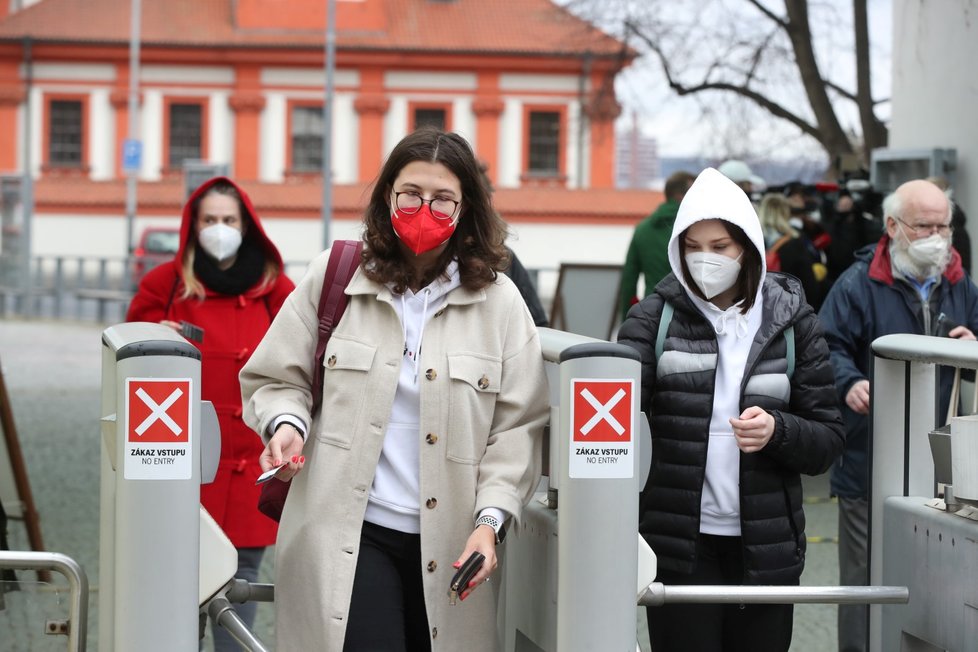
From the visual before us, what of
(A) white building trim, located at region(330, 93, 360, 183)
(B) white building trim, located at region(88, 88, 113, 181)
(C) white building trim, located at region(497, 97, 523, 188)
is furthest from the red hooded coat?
(B) white building trim, located at region(88, 88, 113, 181)

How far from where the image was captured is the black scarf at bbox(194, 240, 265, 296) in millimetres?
5199

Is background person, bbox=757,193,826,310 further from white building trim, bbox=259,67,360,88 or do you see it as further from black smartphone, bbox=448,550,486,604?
white building trim, bbox=259,67,360,88

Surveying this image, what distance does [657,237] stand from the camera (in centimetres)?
920

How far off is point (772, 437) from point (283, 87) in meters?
46.3

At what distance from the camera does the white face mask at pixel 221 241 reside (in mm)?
5191

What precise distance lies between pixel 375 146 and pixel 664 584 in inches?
1783

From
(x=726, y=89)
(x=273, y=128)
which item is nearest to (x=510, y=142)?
(x=273, y=128)

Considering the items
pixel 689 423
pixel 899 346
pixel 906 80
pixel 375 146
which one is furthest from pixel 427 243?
pixel 375 146

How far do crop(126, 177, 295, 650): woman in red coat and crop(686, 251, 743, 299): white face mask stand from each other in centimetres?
180

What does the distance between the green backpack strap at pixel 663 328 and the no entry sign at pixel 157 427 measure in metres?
1.23

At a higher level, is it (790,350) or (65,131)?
(65,131)

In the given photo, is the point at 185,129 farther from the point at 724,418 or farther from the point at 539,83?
the point at 724,418

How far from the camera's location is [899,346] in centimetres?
401

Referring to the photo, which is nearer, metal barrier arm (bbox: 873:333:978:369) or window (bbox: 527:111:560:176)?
metal barrier arm (bbox: 873:333:978:369)
